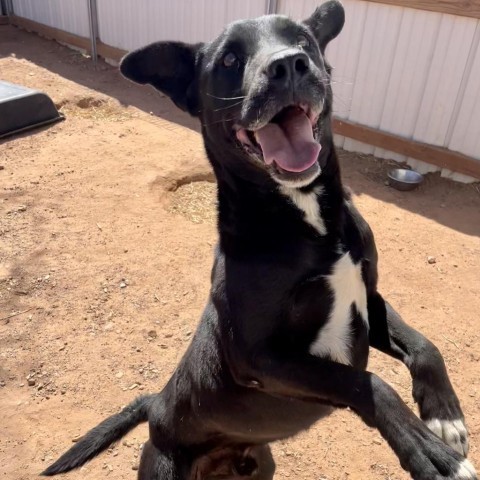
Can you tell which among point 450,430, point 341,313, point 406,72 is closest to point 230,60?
point 341,313

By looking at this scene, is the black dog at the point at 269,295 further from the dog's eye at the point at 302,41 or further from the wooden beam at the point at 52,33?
the wooden beam at the point at 52,33

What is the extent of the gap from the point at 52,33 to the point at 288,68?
943 centimetres

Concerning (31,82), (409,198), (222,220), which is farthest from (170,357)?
(31,82)

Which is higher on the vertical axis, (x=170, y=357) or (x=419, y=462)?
(x=419, y=462)

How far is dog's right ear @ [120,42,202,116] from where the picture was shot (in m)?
2.51

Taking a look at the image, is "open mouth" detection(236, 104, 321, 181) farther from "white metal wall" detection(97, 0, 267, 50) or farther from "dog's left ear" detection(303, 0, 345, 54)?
"white metal wall" detection(97, 0, 267, 50)

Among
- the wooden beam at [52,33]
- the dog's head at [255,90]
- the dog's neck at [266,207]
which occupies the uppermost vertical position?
the dog's head at [255,90]

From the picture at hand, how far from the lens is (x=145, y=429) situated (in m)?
3.17

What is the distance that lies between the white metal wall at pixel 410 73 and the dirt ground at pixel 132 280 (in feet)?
1.65

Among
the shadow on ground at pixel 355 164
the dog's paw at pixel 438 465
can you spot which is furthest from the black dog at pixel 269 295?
the shadow on ground at pixel 355 164

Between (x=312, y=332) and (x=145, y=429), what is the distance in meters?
1.47

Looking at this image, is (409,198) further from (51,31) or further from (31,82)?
(51,31)

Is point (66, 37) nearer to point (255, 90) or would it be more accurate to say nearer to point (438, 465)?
point (255, 90)

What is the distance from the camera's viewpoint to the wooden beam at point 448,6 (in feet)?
17.4
